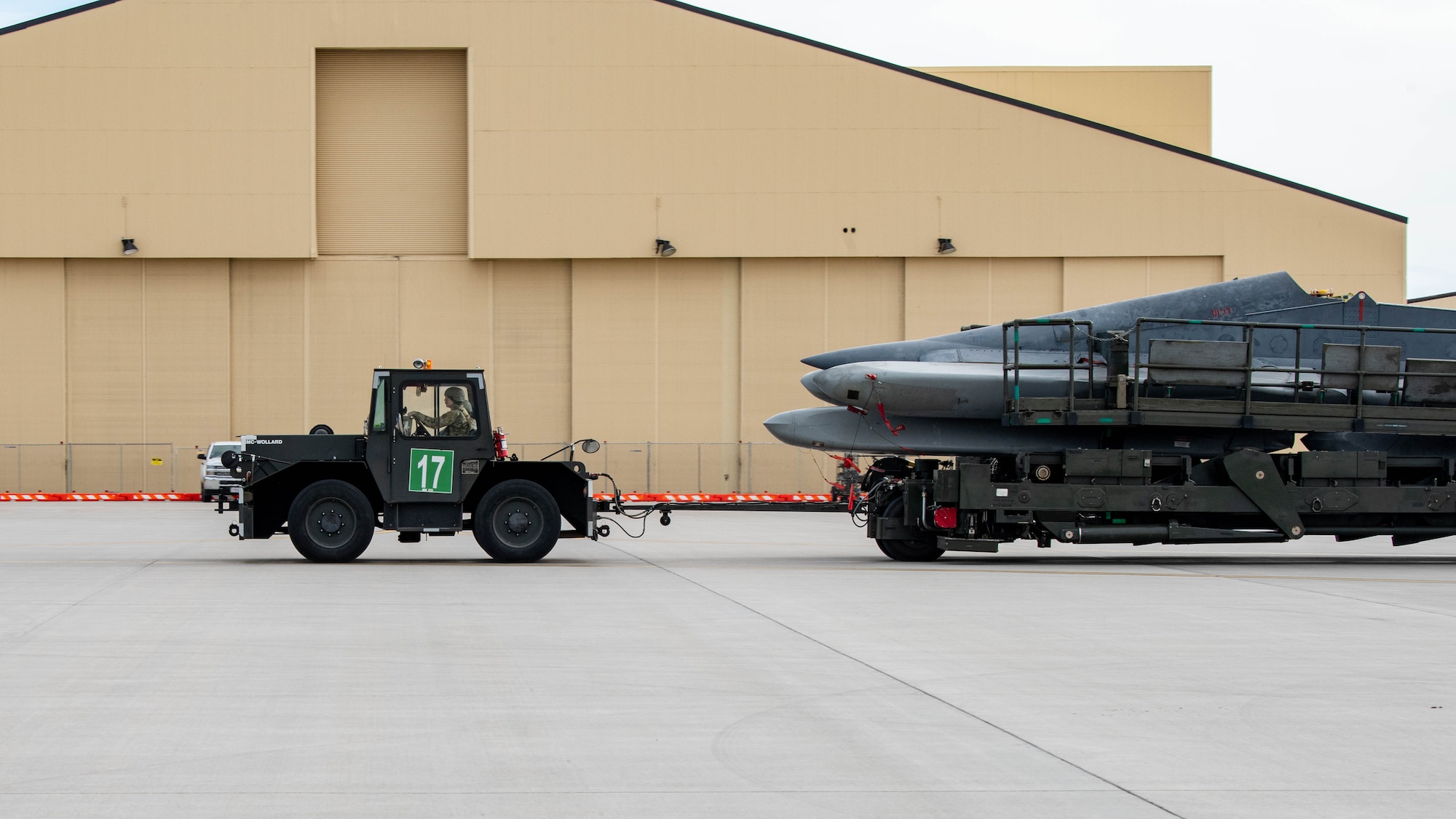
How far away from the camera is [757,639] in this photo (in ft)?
33.3

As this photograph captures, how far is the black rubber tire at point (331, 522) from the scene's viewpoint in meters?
16.5

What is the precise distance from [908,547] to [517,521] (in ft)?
17.0

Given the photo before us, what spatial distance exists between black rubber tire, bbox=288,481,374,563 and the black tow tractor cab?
13mm

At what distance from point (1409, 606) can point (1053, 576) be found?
390cm

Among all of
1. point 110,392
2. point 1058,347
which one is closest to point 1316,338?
point 1058,347

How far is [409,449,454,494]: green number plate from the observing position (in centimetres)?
1648

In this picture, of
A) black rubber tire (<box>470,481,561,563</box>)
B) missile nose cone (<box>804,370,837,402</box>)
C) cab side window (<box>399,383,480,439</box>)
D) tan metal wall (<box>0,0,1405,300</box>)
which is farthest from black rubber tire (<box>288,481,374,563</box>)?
tan metal wall (<box>0,0,1405,300</box>)

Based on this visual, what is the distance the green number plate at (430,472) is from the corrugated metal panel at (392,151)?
2231cm

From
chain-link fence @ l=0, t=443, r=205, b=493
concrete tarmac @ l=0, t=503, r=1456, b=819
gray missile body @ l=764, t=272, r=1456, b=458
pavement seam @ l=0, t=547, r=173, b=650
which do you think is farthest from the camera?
chain-link fence @ l=0, t=443, r=205, b=493

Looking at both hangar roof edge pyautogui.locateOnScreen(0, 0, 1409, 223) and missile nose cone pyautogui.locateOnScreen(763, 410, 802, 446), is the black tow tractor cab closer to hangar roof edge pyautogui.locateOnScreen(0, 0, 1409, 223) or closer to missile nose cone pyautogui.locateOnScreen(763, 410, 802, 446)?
missile nose cone pyautogui.locateOnScreen(763, 410, 802, 446)

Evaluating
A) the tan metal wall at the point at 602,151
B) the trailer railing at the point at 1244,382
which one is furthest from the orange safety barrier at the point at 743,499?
the trailer railing at the point at 1244,382

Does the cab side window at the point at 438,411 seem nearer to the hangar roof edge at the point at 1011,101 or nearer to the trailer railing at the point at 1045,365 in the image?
the trailer railing at the point at 1045,365

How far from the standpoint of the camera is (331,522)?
16.6m

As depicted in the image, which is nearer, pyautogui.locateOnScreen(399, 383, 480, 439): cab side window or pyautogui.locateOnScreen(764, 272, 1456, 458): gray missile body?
pyautogui.locateOnScreen(399, 383, 480, 439): cab side window
